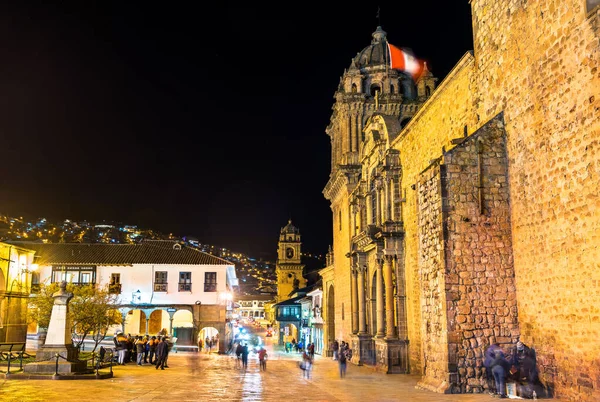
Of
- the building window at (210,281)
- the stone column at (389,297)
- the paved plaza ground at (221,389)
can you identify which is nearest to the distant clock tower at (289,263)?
the building window at (210,281)

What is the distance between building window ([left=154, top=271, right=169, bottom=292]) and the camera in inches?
1758

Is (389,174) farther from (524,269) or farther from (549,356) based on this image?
(549,356)

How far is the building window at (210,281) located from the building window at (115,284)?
6.38 m

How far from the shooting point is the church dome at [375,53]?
41.4 m

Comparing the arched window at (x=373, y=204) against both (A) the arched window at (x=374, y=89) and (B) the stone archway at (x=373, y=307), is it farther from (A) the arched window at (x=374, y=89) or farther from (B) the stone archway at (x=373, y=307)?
(A) the arched window at (x=374, y=89)

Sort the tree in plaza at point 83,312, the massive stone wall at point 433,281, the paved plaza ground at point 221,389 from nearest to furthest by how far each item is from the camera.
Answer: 1. the paved plaza ground at point 221,389
2. the massive stone wall at point 433,281
3. the tree in plaza at point 83,312

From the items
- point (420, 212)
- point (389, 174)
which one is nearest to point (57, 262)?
point (389, 174)

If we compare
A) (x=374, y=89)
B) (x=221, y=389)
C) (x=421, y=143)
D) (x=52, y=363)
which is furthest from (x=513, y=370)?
(x=374, y=89)

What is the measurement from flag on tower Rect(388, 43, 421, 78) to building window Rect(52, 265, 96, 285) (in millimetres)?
26896

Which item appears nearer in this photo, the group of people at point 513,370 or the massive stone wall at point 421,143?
the group of people at point 513,370

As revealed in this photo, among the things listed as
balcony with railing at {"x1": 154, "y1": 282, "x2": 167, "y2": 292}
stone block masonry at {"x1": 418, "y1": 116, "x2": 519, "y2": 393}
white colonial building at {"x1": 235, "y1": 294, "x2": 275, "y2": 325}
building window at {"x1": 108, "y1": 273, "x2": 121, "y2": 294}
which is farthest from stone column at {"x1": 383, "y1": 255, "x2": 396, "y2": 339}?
white colonial building at {"x1": 235, "y1": 294, "x2": 275, "y2": 325}

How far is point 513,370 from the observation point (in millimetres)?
13430

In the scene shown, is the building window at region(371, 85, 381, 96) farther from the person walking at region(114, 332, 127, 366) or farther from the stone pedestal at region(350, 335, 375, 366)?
the person walking at region(114, 332, 127, 366)

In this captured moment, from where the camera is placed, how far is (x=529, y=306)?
1395 centimetres
